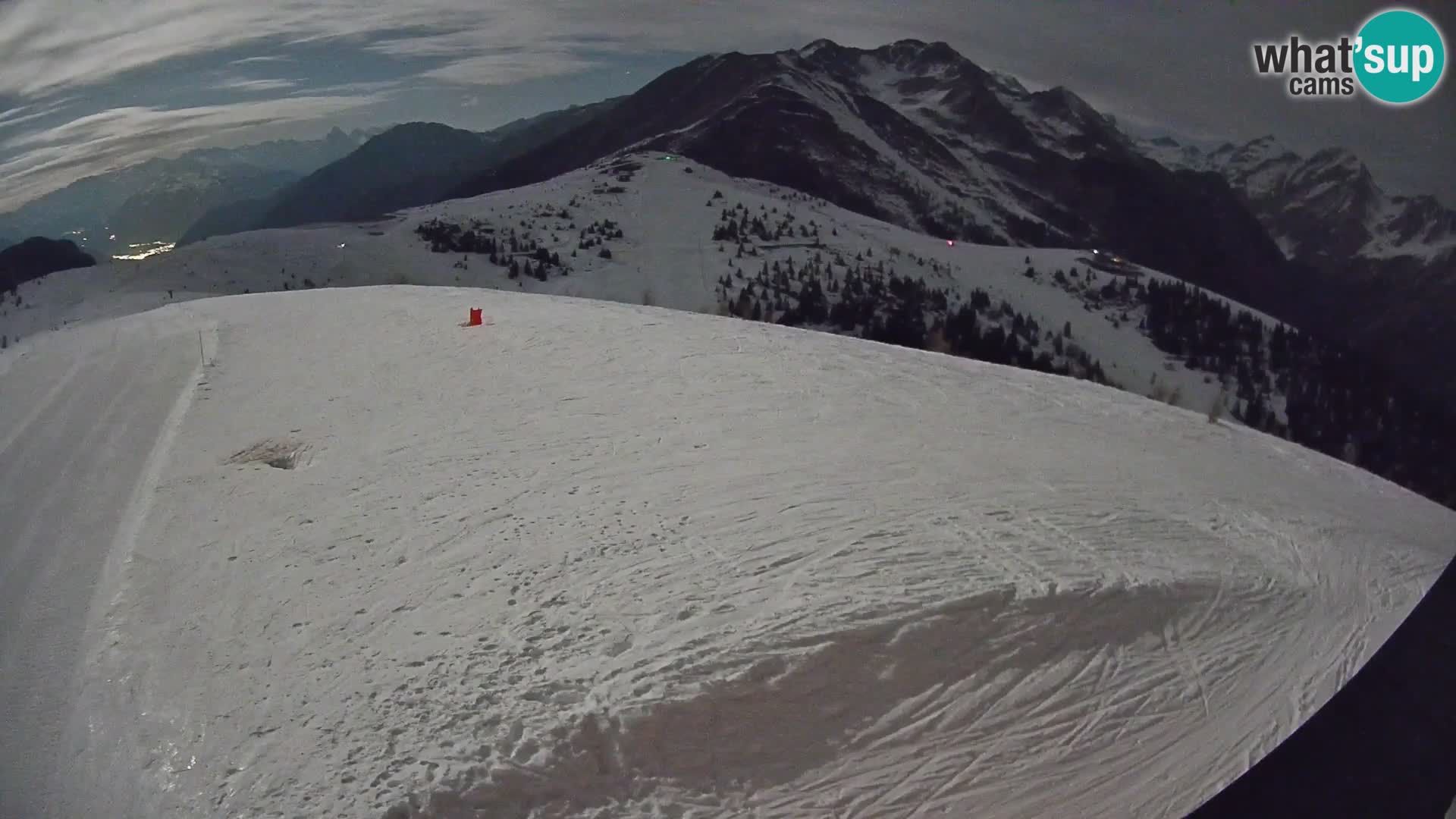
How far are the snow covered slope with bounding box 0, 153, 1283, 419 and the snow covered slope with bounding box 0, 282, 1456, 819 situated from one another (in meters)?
5.04

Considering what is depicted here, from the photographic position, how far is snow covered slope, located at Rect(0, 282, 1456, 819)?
4039 millimetres

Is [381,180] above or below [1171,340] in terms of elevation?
above

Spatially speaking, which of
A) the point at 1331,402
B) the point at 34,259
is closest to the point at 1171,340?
the point at 1331,402

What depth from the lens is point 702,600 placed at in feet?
16.8

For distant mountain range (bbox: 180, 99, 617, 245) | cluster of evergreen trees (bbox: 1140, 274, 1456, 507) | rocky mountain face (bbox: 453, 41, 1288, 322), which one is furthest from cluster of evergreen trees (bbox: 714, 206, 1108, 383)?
distant mountain range (bbox: 180, 99, 617, 245)

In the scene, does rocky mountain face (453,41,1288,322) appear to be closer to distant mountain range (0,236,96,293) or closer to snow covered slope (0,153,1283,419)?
snow covered slope (0,153,1283,419)

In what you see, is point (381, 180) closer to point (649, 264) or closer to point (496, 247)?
point (496, 247)

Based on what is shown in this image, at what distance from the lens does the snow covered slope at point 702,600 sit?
13.3 feet

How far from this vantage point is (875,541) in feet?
19.0

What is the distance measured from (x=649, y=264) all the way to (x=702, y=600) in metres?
26.9

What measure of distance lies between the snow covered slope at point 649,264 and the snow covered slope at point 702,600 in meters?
5.04

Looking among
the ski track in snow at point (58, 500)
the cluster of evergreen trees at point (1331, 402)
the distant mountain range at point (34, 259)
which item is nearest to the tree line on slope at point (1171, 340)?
the cluster of evergreen trees at point (1331, 402)

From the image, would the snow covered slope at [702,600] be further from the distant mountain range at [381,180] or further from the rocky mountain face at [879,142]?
the rocky mountain face at [879,142]

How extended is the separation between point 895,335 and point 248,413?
1269 cm
